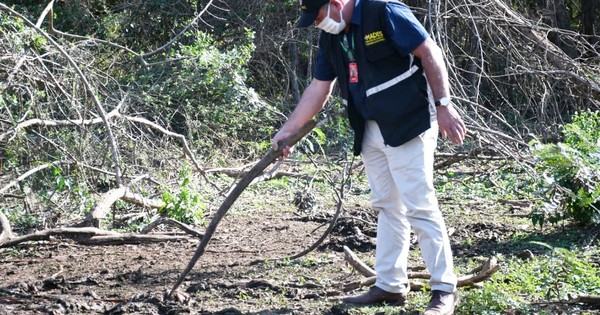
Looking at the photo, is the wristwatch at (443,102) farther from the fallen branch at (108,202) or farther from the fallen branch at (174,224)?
the fallen branch at (108,202)

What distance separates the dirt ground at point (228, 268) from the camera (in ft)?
16.8

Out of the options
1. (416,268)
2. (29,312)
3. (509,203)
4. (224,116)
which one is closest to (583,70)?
(509,203)

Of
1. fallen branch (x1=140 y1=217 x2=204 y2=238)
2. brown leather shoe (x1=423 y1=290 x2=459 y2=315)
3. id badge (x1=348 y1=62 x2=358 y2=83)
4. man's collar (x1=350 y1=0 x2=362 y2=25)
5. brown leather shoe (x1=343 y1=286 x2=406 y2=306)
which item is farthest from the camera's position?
fallen branch (x1=140 y1=217 x2=204 y2=238)

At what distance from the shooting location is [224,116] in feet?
36.6

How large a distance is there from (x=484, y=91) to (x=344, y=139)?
2635 millimetres

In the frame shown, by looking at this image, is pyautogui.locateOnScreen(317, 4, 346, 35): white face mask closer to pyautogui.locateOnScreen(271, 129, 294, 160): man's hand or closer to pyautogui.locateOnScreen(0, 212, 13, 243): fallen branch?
pyautogui.locateOnScreen(271, 129, 294, 160): man's hand

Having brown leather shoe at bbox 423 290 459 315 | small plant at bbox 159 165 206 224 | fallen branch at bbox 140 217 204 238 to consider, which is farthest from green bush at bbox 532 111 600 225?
small plant at bbox 159 165 206 224

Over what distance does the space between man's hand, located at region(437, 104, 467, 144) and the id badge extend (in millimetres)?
548

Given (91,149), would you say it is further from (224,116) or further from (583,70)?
(583,70)

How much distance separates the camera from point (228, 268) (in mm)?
6199

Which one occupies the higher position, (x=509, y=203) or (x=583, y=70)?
(x=583, y=70)

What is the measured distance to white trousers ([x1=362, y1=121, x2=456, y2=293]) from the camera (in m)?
4.54

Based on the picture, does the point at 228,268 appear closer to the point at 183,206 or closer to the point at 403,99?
the point at 183,206

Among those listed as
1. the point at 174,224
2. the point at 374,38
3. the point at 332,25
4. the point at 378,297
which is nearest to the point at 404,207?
the point at 378,297
